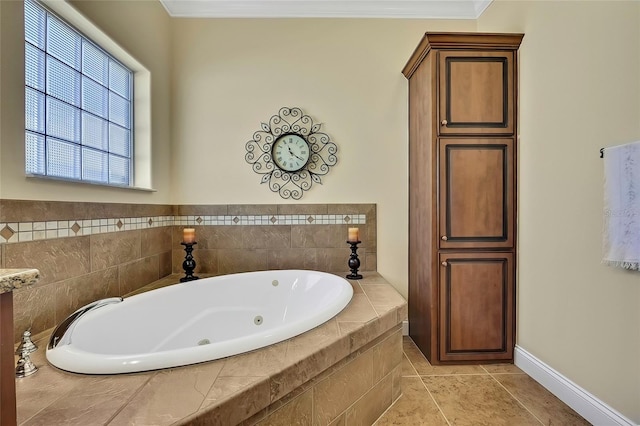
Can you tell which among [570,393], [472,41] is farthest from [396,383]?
[472,41]

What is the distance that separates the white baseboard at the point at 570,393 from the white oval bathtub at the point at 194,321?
50.8 inches

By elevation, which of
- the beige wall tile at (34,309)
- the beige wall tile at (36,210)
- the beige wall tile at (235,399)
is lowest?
the beige wall tile at (235,399)

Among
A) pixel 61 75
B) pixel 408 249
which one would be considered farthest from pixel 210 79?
pixel 408 249

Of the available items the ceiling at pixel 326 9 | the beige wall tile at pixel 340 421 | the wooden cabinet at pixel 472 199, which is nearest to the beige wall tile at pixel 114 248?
the beige wall tile at pixel 340 421

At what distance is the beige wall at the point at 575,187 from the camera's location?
1.30 metres

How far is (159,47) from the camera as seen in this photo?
7.52ft

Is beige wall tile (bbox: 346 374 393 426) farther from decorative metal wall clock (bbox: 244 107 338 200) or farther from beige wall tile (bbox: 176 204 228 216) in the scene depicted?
beige wall tile (bbox: 176 204 228 216)

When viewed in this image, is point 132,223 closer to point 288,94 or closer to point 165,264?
point 165,264

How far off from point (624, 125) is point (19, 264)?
268cm

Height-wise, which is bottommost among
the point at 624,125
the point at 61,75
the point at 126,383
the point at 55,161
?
the point at 126,383

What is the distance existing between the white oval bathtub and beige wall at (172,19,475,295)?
30.5 inches

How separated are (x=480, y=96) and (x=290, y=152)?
4.71 ft

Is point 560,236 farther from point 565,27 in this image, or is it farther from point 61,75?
point 61,75

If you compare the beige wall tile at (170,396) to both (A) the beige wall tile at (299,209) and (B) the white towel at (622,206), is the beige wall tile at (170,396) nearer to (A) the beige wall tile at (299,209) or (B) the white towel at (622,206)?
(A) the beige wall tile at (299,209)
